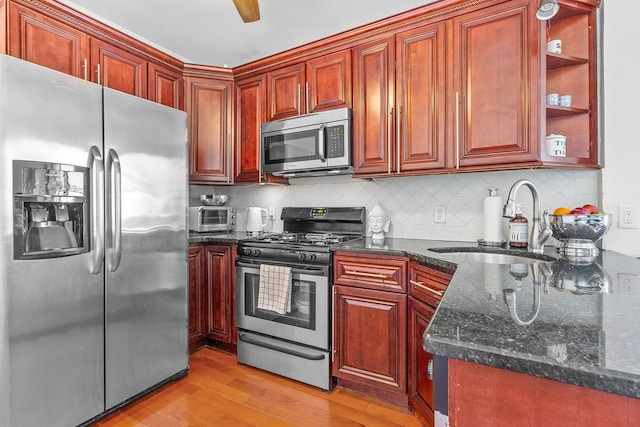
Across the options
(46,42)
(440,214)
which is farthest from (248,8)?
(440,214)

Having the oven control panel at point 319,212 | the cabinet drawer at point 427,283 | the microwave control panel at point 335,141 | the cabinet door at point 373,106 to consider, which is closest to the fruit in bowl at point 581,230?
the cabinet drawer at point 427,283

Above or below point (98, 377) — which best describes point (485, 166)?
above

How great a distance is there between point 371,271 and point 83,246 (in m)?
1.53

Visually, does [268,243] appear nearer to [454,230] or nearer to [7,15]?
[454,230]

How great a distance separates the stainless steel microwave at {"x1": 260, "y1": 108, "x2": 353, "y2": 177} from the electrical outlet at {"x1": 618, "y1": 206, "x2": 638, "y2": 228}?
154cm

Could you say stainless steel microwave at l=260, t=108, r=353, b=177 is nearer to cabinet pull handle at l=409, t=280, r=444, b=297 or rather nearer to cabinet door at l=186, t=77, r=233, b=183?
cabinet door at l=186, t=77, r=233, b=183

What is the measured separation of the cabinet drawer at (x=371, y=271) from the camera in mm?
1853

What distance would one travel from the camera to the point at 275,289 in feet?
7.14

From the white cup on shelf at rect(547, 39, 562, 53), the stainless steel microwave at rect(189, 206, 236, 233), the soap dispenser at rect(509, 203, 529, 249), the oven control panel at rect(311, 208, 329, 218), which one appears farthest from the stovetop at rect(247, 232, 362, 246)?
the white cup on shelf at rect(547, 39, 562, 53)

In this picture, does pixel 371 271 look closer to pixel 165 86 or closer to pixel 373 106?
pixel 373 106

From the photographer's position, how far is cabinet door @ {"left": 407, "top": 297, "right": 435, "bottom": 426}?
1641 millimetres

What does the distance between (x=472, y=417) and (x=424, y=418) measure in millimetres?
1396

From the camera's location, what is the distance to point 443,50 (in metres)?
2.01

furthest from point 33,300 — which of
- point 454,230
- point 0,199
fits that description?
point 454,230
